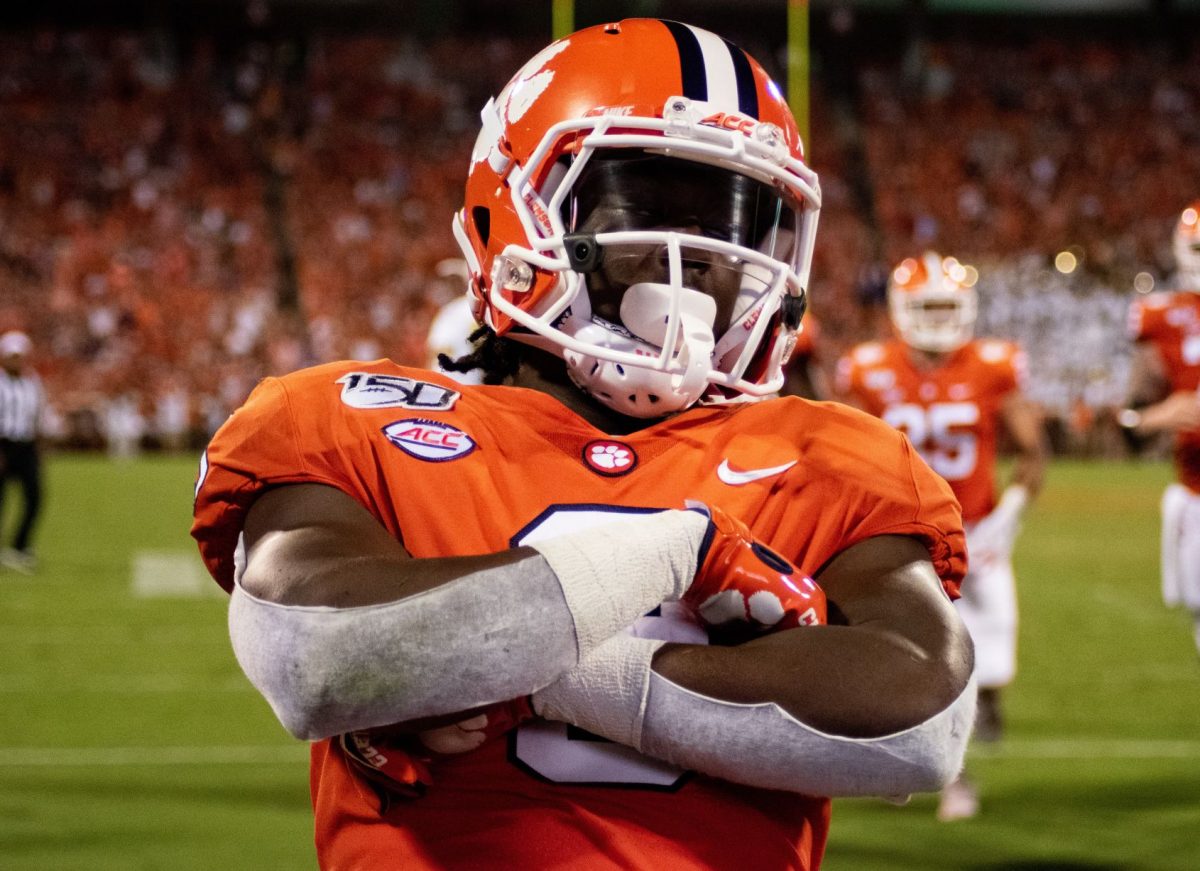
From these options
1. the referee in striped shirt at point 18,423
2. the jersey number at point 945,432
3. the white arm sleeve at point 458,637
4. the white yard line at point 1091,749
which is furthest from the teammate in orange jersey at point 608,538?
the referee in striped shirt at point 18,423

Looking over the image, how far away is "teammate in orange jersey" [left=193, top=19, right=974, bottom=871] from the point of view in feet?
4.09

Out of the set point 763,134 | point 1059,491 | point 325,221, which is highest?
point 763,134

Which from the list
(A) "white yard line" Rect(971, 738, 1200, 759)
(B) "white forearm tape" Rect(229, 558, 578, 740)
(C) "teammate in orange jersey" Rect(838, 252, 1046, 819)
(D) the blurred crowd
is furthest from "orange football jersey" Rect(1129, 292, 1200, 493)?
(D) the blurred crowd

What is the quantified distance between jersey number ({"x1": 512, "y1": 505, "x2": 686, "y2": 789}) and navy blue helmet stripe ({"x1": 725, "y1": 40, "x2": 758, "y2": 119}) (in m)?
0.50

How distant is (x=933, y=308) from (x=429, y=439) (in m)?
4.55

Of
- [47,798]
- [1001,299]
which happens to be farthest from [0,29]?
[47,798]

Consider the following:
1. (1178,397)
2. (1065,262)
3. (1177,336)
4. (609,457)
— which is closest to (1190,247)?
(1177,336)

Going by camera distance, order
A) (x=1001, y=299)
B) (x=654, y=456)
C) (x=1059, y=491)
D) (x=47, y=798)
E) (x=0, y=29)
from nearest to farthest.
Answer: (x=654, y=456)
(x=47, y=798)
(x=1059, y=491)
(x=1001, y=299)
(x=0, y=29)

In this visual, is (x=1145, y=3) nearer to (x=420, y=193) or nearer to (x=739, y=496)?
(x=420, y=193)

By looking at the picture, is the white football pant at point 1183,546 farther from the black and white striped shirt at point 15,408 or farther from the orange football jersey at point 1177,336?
the black and white striped shirt at point 15,408

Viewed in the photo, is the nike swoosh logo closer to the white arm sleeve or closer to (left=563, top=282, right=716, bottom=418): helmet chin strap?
(left=563, top=282, right=716, bottom=418): helmet chin strap

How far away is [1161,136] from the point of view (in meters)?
23.4

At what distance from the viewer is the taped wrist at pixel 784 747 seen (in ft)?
4.18

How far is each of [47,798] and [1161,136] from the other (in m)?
Result: 22.0
